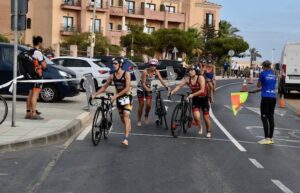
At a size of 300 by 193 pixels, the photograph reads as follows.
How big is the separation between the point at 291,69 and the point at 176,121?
16.8m

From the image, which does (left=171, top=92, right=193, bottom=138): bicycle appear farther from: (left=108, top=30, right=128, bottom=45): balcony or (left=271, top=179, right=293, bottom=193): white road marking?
(left=108, top=30, right=128, bottom=45): balcony

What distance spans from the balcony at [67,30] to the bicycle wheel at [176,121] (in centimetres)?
5990

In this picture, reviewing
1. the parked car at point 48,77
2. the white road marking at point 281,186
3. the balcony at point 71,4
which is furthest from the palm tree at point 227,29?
the white road marking at point 281,186

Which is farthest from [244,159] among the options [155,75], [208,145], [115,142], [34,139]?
[155,75]

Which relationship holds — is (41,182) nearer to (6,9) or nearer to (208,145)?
(208,145)

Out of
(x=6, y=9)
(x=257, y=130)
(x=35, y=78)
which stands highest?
(x=6, y=9)

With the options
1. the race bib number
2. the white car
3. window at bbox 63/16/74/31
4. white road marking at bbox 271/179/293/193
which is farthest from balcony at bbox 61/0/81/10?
white road marking at bbox 271/179/293/193

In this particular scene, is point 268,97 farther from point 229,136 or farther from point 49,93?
point 49,93

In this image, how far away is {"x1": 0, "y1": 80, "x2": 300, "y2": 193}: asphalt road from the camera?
26.6 ft

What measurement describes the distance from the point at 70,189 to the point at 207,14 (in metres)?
94.3

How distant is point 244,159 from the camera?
35.3 ft

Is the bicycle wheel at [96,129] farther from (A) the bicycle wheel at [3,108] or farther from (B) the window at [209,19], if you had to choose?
(B) the window at [209,19]

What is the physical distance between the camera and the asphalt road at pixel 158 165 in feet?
26.6

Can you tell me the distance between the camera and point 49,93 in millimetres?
19594
